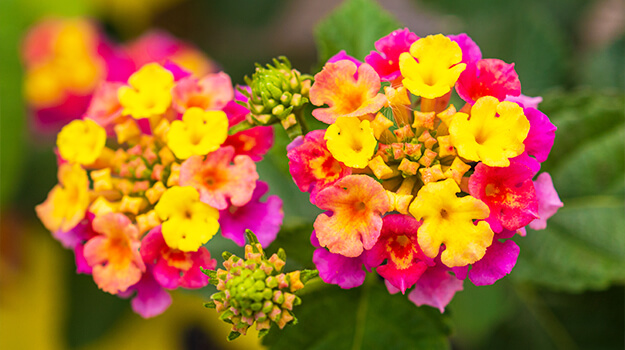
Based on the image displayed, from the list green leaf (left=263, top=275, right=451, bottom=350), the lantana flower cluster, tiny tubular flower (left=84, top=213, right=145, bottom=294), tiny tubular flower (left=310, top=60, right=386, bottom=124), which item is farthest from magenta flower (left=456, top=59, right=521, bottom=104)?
the lantana flower cluster

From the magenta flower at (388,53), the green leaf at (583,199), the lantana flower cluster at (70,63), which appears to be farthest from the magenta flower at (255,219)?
the lantana flower cluster at (70,63)

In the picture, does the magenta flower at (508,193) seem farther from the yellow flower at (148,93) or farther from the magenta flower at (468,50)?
the yellow flower at (148,93)

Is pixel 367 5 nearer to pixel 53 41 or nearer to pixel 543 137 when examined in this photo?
pixel 543 137

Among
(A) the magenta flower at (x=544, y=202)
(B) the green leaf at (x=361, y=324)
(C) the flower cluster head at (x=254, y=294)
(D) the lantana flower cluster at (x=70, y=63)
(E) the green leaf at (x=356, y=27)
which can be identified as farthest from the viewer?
(D) the lantana flower cluster at (x=70, y=63)

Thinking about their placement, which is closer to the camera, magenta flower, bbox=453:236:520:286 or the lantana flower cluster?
magenta flower, bbox=453:236:520:286

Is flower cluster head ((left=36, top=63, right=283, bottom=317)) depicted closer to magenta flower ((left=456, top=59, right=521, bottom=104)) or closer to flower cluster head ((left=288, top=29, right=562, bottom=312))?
flower cluster head ((left=288, top=29, right=562, bottom=312))
